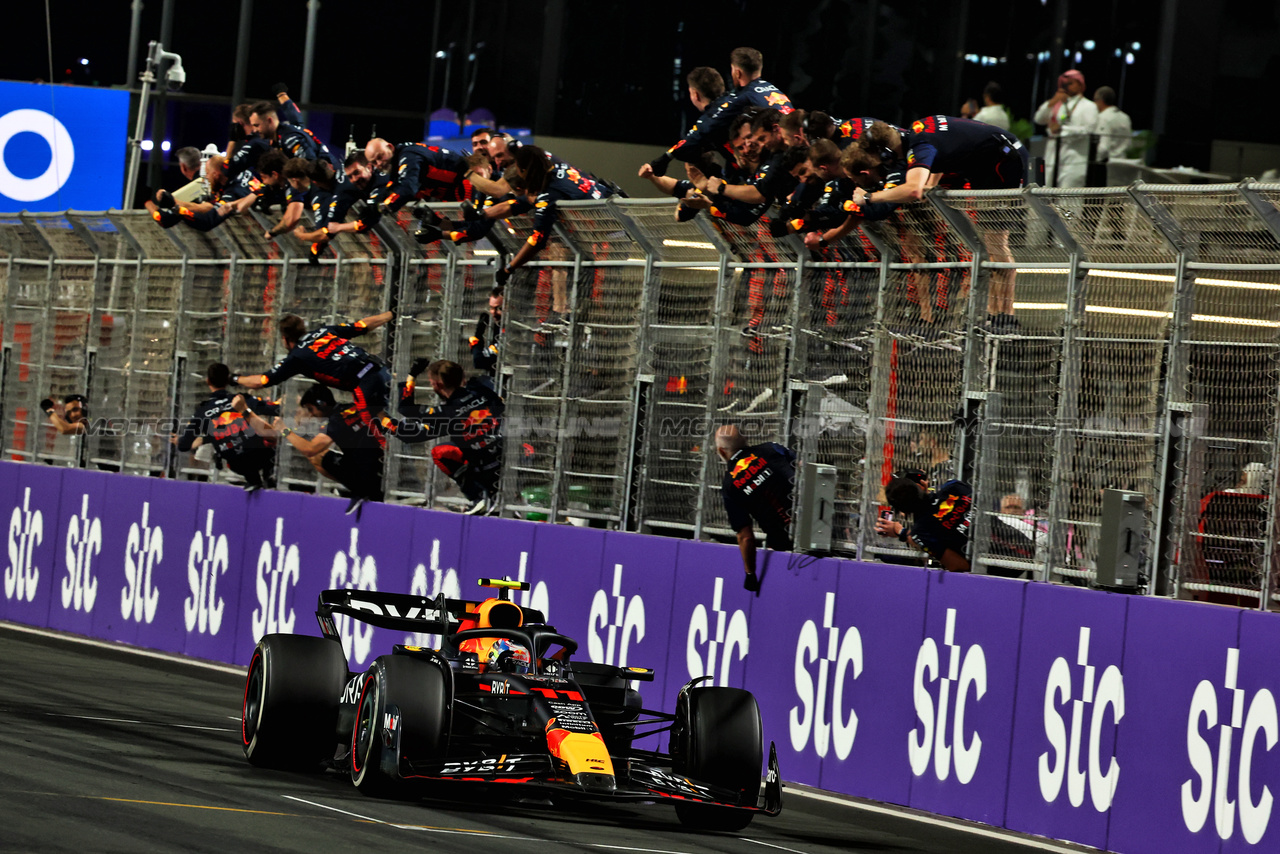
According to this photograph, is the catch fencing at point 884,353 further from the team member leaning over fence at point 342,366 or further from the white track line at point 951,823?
the white track line at point 951,823

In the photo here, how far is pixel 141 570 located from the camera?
1695 cm

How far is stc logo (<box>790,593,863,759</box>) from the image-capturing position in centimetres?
1066

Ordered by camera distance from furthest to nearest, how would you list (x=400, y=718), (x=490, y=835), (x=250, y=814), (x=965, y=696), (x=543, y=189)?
(x=543, y=189) < (x=965, y=696) < (x=400, y=718) < (x=490, y=835) < (x=250, y=814)

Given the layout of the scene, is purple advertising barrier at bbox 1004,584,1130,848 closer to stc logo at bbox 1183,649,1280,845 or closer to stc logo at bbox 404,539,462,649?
stc logo at bbox 1183,649,1280,845

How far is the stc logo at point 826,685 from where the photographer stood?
10664mm

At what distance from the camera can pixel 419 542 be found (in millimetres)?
14227

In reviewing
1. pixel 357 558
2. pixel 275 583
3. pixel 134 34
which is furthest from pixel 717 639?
pixel 134 34

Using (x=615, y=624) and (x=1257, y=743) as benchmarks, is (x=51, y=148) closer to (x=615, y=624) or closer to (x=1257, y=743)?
(x=615, y=624)

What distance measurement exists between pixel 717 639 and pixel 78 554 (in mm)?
8085

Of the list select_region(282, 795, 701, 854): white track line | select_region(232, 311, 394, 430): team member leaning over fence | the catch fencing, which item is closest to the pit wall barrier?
the catch fencing

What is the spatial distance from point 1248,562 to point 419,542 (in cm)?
664

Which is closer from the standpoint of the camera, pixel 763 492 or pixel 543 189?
pixel 763 492

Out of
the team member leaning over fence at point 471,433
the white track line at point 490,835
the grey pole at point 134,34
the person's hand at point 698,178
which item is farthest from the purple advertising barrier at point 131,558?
the grey pole at point 134,34

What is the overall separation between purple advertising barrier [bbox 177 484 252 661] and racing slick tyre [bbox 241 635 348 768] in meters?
6.53
